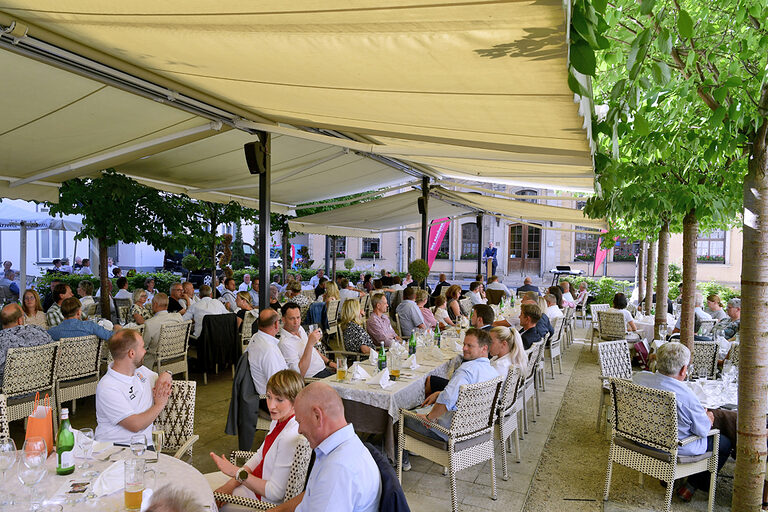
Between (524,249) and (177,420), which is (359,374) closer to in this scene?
(177,420)

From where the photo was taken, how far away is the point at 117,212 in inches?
290

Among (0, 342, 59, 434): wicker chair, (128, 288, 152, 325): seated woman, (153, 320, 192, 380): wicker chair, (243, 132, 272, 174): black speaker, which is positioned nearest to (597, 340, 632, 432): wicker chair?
(243, 132, 272, 174): black speaker

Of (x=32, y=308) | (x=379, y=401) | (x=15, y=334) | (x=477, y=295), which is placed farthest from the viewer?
(x=477, y=295)

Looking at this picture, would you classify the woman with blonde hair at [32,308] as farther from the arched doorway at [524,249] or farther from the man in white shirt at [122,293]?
the arched doorway at [524,249]

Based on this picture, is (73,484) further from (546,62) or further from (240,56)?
(546,62)

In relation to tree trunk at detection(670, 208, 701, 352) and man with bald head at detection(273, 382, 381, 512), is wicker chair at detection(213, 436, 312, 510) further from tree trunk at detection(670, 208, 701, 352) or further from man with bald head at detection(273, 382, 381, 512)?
tree trunk at detection(670, 208, 701, 352)

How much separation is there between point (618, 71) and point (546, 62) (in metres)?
2.70

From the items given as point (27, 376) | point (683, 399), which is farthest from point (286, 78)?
point (27, 376)

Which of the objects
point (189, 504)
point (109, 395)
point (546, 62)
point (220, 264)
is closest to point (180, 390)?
point (109, 395)

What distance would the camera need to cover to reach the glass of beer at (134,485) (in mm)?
2023

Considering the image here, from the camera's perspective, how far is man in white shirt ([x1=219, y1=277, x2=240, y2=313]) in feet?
28.0

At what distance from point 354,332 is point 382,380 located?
183cm

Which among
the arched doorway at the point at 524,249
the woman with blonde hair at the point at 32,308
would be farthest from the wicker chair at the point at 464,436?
the arched doorway at the point at 524,249

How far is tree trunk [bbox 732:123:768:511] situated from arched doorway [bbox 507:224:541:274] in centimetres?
2982
